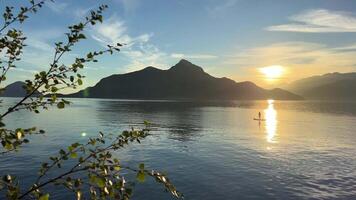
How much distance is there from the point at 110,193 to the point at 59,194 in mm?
26691

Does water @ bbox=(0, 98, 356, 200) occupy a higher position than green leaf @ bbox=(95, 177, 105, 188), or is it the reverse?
green leaf @ bbox=(95, 177, 105, 188)

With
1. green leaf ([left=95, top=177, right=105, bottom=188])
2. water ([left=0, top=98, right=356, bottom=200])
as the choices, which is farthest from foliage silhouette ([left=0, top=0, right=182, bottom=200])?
water ([left=0, top=98, right=356, bottom=200])

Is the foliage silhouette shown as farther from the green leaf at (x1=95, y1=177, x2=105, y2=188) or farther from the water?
the water

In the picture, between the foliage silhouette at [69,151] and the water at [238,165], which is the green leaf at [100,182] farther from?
the water at [238,165]

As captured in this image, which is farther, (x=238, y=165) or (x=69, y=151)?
Result: (x=238, y=165)

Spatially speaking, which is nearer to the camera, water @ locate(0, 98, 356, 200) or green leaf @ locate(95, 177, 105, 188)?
green leaf @ locate(95, 177, 105, 188)

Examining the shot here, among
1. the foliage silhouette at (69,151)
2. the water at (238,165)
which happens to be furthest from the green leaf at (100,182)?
the water at (238,165)

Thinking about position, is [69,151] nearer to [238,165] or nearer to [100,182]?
[100,182]

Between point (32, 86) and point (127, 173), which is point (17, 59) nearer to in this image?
point (32, 86)

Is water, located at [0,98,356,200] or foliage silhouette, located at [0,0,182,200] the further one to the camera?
water, located at [0,98,356,200]

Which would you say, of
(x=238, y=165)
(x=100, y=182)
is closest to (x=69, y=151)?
(x=100, y=182)

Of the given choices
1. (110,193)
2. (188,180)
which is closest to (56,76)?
(110,193)

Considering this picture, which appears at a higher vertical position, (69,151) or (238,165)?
(69,151)

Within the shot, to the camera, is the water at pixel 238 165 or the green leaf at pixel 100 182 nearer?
the green leaf at pixel 100 182
